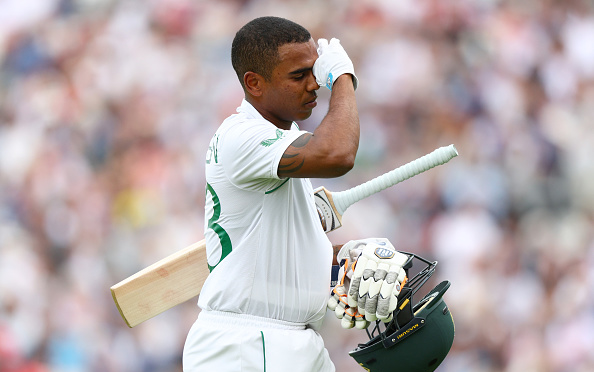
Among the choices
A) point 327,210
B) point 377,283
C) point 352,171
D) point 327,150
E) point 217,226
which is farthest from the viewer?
point 352,171

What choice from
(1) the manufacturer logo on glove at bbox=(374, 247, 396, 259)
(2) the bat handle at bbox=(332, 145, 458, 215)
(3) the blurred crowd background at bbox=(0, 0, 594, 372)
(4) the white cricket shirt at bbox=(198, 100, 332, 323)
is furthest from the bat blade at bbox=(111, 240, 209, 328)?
(3) the blurred crowd background at bbox=(0, 0, 594, 372)

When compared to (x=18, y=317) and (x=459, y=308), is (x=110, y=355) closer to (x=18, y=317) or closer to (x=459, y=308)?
(x=18, y=317)

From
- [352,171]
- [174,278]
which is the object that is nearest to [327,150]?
[174,278]

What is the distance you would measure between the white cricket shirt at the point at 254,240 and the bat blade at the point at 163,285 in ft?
1.40

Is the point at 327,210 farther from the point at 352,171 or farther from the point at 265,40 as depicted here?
the point at 352,171

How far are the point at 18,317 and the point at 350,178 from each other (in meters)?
2.27

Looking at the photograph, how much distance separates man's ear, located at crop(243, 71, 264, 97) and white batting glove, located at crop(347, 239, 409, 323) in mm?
601

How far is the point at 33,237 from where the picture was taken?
16.1 feet

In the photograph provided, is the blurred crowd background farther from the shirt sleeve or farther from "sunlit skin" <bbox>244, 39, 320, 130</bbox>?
the shirt sleeve

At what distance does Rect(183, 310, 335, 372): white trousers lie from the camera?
2248 millimetres

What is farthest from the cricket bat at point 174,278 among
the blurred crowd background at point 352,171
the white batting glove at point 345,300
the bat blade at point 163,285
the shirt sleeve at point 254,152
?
the blurred crowd background at point 352,171

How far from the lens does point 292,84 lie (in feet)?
7.67

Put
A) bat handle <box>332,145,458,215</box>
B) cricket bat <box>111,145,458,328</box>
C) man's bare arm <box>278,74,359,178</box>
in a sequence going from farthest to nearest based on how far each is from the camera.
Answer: cricket bat <box>111,145,458,328</box> < bat handle <box>332,145,458,215</box> < man's bare arm <box>278,74,359,178</box>

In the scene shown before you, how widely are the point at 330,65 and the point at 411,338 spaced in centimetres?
87
